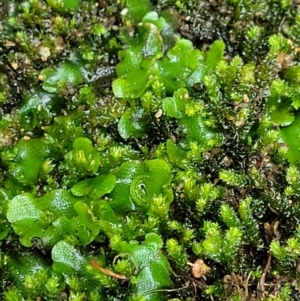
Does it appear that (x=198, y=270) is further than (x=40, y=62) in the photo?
No

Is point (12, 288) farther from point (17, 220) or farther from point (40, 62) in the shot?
point (40, 62)

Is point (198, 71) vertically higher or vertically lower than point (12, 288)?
higher

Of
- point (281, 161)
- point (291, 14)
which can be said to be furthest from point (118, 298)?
point (291, 14)

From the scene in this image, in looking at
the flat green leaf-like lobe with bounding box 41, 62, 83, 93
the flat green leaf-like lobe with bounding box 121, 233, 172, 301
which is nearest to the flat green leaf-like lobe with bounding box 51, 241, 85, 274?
the flat green leaf-like lobe with bounding box 121, 233, 172, 301

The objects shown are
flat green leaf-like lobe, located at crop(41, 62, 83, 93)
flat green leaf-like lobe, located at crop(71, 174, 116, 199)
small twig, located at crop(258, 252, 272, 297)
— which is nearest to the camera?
small twig, located at crop(258, 252, 272, 297)

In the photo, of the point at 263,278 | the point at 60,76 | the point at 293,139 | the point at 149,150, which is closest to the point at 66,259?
the point at 149,150

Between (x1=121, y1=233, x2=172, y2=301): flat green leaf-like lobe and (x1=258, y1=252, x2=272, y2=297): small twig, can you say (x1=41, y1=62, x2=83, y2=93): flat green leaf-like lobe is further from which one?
(x1=258, y1=252, x2=272, y2=297): small twig

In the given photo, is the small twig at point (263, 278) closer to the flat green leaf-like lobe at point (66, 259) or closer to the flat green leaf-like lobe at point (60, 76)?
the flat green leaf-like lobe at point (66, 259)

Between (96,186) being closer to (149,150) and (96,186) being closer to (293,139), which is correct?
(149,150)

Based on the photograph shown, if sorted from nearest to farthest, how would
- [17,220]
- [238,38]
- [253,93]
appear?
[17,220] → [253,93] → [238,38]
